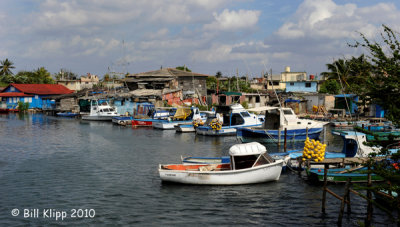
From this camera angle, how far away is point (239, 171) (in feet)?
64.8

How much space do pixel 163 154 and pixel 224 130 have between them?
11.1m

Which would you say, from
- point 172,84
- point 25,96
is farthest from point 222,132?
point 25,96

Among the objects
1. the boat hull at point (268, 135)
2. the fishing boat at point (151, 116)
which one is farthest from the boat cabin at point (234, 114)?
the fishing boat at point (151, 116)

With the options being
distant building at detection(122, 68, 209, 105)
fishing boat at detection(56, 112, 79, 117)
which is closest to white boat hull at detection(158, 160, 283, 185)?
distant building at detection(122, 68, 209, 105)

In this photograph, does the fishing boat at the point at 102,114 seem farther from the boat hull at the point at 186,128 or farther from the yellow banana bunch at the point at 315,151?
the yellow banana bunch at the point at 315,151

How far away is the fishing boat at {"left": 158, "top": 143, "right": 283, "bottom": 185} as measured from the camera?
64.9 feet

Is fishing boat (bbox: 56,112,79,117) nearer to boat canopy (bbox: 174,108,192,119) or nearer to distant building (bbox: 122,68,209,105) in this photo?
distant building (bbox: 122,68,209,105)

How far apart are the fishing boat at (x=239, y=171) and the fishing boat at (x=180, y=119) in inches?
1076

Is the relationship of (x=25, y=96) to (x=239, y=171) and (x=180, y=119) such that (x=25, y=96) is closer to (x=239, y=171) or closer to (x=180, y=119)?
(x=180, y=119)

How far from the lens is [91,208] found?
1725 centimetres

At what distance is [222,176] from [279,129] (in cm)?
1463

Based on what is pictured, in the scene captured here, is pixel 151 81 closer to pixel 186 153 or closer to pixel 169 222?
pixel 186 153

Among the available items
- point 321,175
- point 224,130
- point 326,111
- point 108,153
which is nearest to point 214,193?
point 321,175

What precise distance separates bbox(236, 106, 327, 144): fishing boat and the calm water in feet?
16.5
